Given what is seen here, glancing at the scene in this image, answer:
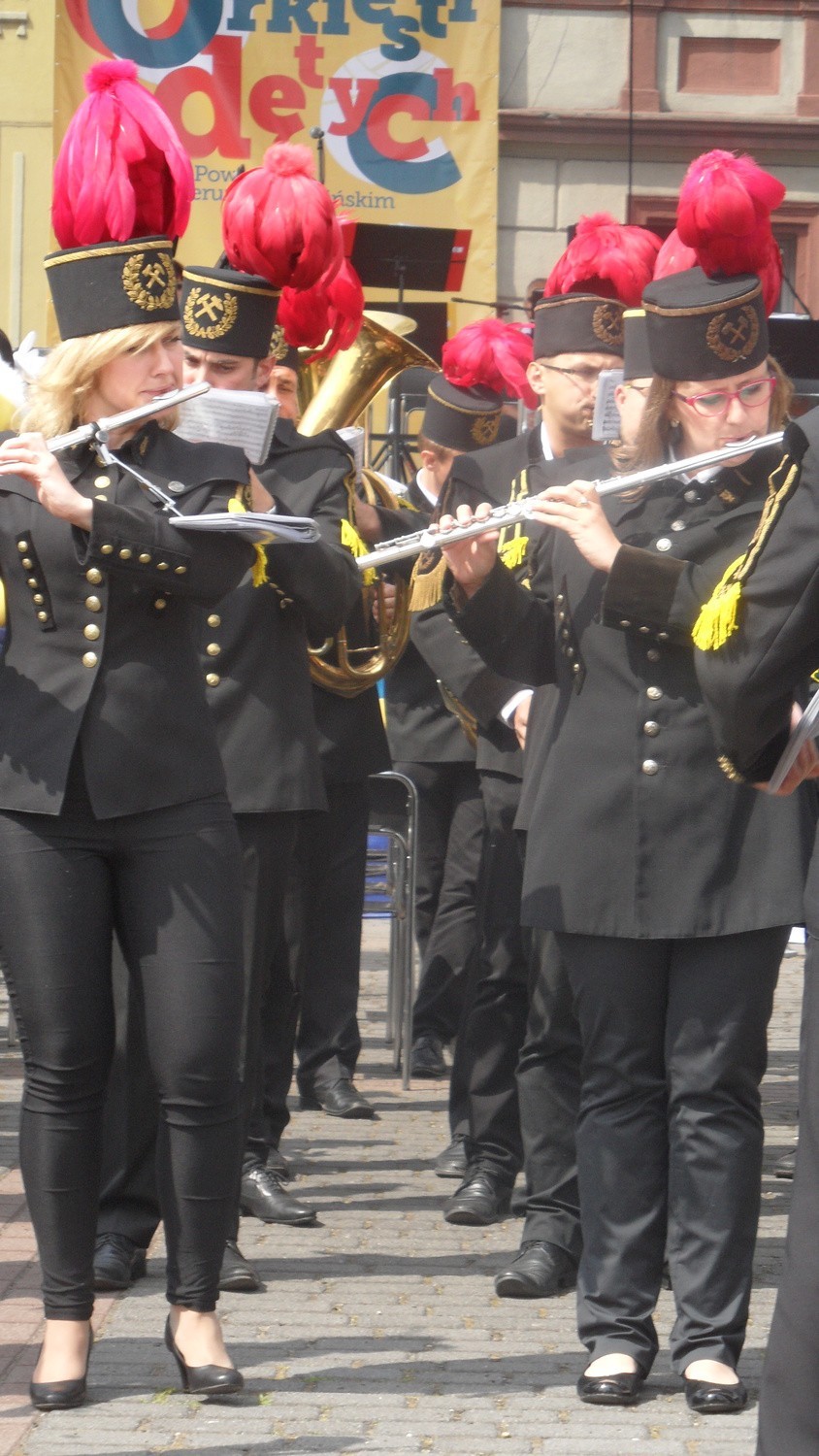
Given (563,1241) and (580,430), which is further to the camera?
(580,430)

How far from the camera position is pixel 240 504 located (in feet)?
13.1

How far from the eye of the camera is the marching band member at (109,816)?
3793 mm

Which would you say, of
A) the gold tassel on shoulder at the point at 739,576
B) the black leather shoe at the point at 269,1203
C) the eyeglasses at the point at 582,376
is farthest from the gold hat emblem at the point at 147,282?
the black leather shoe at the point at 269,1203

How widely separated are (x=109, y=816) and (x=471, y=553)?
3.41ft

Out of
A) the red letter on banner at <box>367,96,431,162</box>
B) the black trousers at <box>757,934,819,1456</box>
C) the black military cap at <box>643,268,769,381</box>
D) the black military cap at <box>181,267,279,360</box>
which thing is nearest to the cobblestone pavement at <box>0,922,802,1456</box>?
the black trousers at <box>757,934,819,1456</box>

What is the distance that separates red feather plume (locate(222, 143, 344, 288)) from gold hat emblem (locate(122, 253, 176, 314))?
0.87 metres

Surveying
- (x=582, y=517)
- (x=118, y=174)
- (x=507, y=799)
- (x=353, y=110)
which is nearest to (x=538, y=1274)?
(x=507, y=799)

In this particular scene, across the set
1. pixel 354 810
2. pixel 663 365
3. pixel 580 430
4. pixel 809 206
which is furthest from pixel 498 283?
pixel 663 365

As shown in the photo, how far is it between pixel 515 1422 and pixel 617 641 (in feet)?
4.82

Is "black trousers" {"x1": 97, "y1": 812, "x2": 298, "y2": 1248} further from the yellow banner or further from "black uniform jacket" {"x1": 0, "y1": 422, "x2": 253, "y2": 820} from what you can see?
the yellow banner

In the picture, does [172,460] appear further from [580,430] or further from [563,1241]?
[563,1241]

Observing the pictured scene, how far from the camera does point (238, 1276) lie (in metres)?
4.74

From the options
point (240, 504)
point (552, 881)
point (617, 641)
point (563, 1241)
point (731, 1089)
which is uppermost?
point (240, 504)

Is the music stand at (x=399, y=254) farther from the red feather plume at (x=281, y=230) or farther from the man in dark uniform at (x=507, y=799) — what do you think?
the red feather plume at (x=281, y=230)
